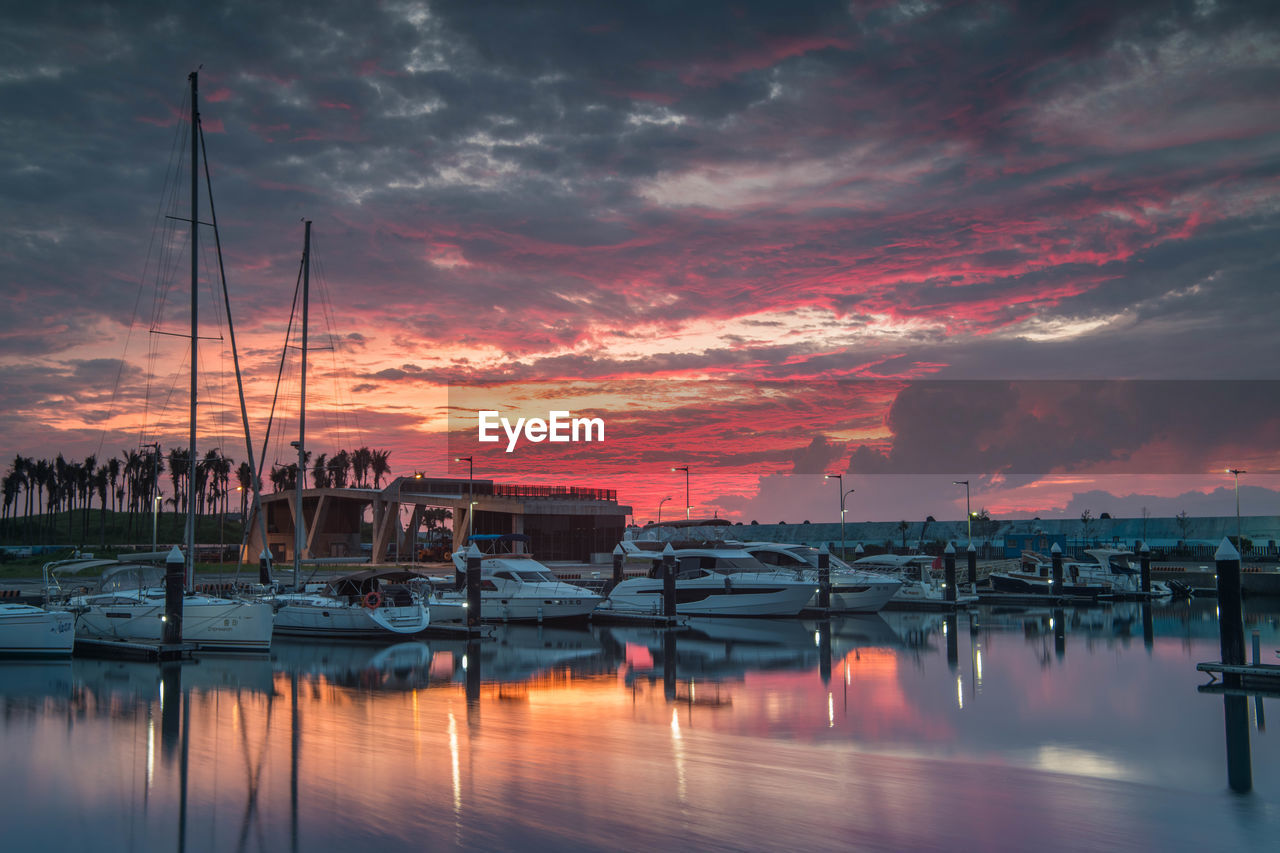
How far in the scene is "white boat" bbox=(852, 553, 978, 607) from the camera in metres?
53.4

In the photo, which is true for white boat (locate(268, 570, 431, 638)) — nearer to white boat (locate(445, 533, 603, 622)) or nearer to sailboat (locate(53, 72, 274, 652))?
sailboat (locate(53, 72, 274, 652))

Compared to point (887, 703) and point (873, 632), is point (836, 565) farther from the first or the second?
point (887, 703)

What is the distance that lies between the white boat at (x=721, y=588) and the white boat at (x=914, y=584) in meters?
8.05

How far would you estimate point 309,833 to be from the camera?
40.8ft

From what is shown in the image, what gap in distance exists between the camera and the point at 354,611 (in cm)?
3484

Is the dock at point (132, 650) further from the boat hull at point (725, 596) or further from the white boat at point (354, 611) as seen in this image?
the boat hull at point (725, 596)

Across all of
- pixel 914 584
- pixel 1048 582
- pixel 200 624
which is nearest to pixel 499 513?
pixel 914 584

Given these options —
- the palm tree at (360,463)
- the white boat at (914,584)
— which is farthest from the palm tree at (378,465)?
the white boat at (914,584)

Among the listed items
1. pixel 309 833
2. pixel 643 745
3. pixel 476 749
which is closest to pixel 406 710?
pixel 476 749

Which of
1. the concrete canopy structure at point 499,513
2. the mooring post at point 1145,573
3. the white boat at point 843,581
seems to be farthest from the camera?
the concrete canopy structure at point 499,513

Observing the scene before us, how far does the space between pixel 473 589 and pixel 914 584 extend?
2819 cm

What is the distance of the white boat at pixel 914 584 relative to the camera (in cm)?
5341

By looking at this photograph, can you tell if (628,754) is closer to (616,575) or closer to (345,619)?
(345,619)

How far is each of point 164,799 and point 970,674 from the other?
21973mm
